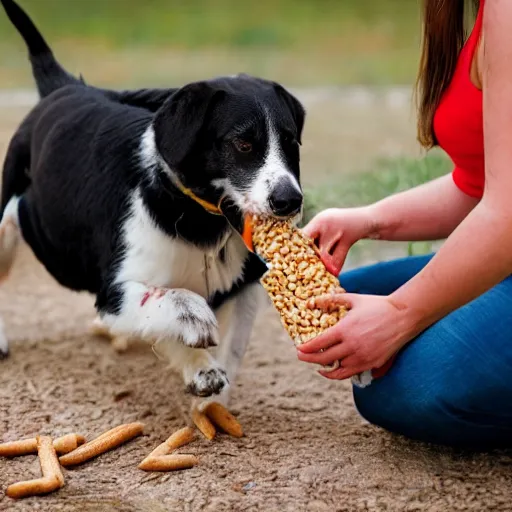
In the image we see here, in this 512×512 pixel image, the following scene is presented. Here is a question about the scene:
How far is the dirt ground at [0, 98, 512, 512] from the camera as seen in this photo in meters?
2.56

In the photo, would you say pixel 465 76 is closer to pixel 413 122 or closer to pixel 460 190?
pixel 460 190

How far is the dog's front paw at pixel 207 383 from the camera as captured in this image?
2.99 m

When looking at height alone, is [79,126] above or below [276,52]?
above

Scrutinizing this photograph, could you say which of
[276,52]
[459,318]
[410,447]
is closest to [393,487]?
[410,447]

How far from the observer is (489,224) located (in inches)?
86.9

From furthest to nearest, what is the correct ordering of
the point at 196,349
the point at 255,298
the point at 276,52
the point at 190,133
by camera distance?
1. the point at 276,52
2. the point at 255,298
3. the point at 196,349
4. the point at 190,133

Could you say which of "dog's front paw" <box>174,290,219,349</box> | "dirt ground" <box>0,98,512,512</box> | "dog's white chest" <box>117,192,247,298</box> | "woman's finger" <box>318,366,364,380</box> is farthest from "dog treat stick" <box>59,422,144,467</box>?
"woman's finger" <box>318,366,364,380</box>

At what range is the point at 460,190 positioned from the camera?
9.69 ft

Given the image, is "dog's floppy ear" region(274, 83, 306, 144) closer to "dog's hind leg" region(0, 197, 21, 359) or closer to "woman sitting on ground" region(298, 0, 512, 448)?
"woman sitting on ground" region(298, 0, 512, 448)

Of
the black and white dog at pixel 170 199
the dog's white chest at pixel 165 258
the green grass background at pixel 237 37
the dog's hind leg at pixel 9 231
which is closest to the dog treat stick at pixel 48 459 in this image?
the black and white dog at pixel 170 199

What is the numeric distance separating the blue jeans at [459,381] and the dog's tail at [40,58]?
1899mm

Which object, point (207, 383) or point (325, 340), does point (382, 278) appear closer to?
point (207, 383)

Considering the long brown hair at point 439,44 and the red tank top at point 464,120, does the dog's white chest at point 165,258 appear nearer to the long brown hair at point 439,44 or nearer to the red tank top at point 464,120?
the red tank top at point 464,120

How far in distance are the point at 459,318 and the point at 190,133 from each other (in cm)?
91
